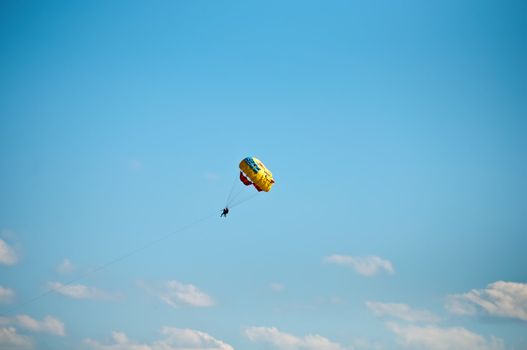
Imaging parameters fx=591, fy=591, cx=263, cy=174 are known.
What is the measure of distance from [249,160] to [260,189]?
19.8ft

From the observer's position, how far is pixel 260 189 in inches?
4523

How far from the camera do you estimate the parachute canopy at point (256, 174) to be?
113125 millimetres

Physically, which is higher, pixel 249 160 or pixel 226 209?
pixel 249 160

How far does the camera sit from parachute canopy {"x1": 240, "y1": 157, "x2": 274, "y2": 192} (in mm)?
113125

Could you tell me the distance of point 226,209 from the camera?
114m

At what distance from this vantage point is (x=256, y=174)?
112812mm

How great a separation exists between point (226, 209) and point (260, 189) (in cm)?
766

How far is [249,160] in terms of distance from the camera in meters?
114
